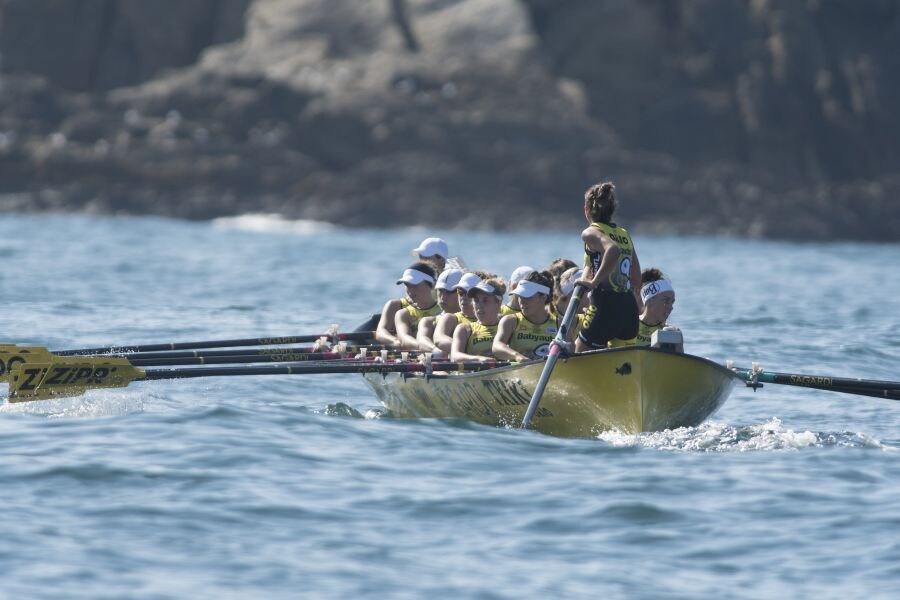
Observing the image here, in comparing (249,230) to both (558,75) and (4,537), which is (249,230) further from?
(4,537)

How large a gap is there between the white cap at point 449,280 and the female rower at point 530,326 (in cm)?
133

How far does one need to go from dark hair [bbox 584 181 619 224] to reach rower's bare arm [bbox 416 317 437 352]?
10.3ft

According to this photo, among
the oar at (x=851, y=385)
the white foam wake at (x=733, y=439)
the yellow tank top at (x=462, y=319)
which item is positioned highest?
the yellow tank top at (x=462, y=319)

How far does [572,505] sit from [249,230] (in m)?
55.2

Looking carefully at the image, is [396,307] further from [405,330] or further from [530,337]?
[530,337]

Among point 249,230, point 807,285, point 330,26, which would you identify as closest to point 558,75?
point 330,26

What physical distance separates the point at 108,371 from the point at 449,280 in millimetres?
3617

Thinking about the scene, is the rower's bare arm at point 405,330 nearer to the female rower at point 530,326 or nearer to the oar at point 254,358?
the oar at point 254,358

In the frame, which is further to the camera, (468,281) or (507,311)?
(507,311)

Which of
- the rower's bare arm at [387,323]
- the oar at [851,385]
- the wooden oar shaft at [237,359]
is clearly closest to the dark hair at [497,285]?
the wooden oar shaft at [237,359]

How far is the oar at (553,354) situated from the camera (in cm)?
1156

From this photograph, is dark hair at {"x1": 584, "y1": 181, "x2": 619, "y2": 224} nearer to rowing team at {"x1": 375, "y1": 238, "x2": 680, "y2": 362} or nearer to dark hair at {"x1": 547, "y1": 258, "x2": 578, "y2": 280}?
rowing team at {"x1": 375, "y1": 238, "x2": 680, "y2": 362}

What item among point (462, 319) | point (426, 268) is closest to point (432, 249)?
point (426, 268)

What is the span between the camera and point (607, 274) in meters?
11.9
